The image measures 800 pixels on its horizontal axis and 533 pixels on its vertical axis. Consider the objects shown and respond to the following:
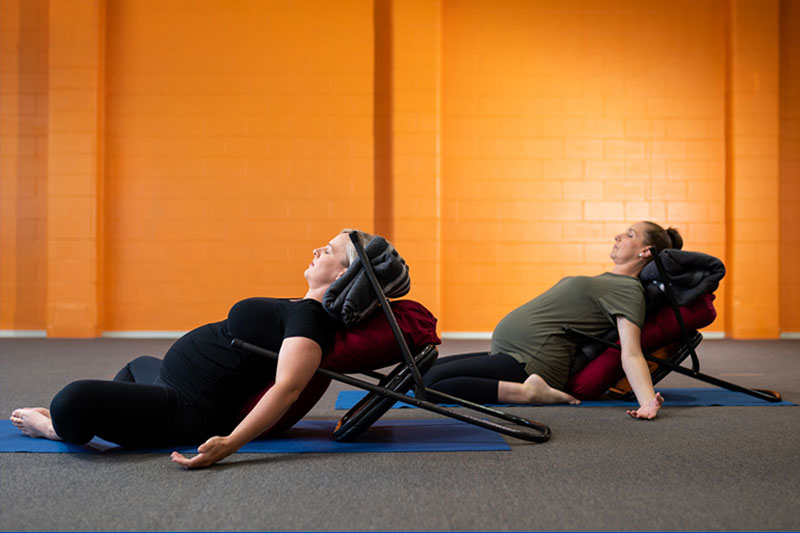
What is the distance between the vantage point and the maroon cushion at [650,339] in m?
3.17

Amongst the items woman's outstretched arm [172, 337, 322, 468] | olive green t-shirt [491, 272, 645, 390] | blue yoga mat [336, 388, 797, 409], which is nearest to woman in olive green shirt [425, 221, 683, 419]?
olive green t-shirt [491, 272, 645, 390]

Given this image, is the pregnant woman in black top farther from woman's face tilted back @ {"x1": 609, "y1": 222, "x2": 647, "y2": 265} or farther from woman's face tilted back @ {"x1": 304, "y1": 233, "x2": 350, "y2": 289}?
woman's face tilted back @ {"x1": 609, "y1": 222, "x2": 647, "y2": 265}

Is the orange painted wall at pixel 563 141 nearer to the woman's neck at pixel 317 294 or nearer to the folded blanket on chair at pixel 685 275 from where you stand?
the folded blanket on chair at pixel 685 275

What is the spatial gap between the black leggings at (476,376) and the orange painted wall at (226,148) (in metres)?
3.87

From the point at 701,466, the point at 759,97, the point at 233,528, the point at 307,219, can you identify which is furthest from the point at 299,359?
the point at 759,97

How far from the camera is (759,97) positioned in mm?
6855

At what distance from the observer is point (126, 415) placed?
6.63 ft

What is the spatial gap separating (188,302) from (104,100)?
7.17 ft

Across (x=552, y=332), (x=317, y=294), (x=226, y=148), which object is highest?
(x=226, y=148)

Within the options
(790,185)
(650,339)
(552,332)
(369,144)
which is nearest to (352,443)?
(552,332)

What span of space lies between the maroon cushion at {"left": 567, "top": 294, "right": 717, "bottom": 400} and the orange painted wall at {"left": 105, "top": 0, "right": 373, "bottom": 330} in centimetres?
398

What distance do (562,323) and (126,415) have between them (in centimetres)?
193

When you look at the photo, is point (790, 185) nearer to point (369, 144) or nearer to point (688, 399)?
point (369, 144)

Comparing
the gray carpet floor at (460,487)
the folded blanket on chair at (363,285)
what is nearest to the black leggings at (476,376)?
the gray carpet floor at (460,487)
